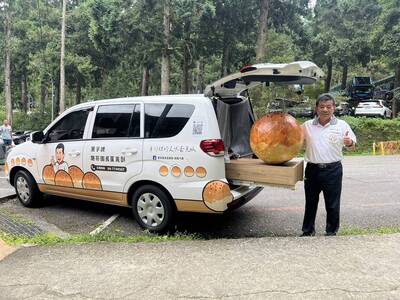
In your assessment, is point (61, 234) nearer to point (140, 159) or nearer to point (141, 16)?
point (140, 159)

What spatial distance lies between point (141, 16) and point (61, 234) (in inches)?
852

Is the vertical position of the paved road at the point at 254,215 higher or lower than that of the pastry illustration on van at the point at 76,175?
lower

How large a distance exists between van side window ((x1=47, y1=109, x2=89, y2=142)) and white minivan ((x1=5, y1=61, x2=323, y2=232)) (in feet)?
0.05

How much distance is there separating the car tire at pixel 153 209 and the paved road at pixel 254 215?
1.13ft

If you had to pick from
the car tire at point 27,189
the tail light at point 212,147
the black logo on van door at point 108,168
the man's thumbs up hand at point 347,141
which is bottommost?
the car tire at point 27,189

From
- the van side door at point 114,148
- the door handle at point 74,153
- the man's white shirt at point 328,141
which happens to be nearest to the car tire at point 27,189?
the door handle at point 74,153

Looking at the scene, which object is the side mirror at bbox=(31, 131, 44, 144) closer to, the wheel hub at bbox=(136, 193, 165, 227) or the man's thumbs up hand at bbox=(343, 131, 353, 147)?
the wheel hub at bbox=(136, 193, 165, 227)

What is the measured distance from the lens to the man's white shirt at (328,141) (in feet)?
15.7

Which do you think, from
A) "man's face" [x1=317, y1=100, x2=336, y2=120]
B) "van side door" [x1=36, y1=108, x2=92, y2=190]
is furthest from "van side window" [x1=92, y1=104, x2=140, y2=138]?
"man's face" [x1=317, y1=100, x2=336, y2=120]

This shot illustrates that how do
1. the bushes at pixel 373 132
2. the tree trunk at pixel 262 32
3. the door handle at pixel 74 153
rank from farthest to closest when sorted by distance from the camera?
the tree trunk at pixel 262 32
the bushes at pixel 373 132
the door handle at pixel 74 153

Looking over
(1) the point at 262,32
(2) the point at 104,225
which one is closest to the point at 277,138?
(2) the point at 104,225

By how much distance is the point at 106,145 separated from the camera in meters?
6.01

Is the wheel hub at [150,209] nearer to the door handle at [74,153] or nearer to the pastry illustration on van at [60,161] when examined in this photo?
the door handle at [74,153]

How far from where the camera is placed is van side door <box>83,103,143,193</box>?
5.75 meters
